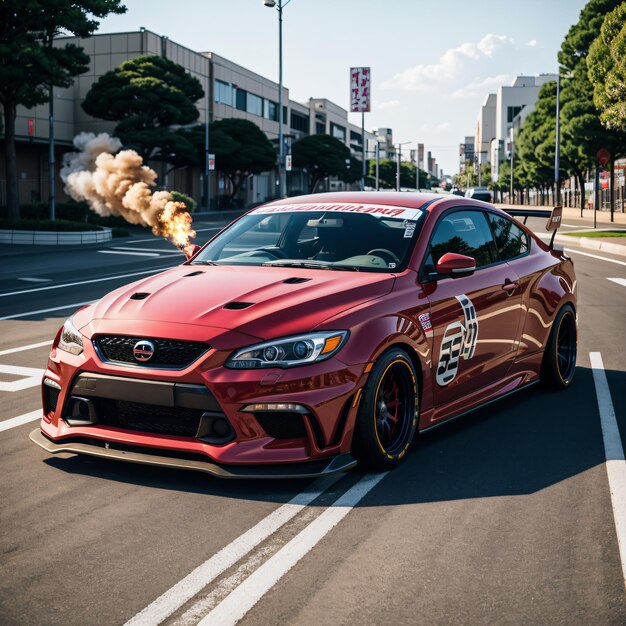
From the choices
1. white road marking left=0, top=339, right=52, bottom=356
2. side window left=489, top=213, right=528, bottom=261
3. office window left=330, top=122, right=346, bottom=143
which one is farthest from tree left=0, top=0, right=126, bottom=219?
office window left=330, top=122, right=346, bottom=143

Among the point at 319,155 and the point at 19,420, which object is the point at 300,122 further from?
the point at 19,420

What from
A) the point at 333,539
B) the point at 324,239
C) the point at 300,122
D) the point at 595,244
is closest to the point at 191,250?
the point at 324,239

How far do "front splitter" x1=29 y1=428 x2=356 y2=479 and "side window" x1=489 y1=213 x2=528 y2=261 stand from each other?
2.70 m

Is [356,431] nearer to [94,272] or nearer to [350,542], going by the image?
[350,542]

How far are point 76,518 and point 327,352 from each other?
148cm

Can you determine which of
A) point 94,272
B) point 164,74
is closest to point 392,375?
point 94,272

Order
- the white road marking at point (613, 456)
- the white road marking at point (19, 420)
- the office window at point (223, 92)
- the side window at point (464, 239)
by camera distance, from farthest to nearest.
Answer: the office window at point (223, 92), the white road marking at point (19, 420), the side window at point (464, 239), the white road marking at point (613, 456)

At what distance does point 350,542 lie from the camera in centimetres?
411

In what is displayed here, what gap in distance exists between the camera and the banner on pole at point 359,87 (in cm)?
10881

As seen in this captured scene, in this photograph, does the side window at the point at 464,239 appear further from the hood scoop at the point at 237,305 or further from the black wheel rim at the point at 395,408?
the hood scoop at the point at 237,305

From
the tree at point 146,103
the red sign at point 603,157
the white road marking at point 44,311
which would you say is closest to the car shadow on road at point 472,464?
the white road marking at point 44,311

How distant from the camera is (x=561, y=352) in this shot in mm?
7734

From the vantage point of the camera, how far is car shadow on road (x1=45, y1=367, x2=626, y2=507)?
15.9 ft

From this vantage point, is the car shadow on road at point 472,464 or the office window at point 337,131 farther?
the office window at point 337,131
